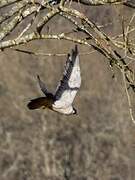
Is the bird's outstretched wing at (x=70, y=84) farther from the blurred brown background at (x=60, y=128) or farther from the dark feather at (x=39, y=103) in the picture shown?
the blurred brown background at (x=60, y=128)

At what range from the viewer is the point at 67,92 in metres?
6.79

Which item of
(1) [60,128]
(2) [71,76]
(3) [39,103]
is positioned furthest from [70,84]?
(1) [60,128]

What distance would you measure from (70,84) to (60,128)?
564 inches

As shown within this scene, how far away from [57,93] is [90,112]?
1618 cm

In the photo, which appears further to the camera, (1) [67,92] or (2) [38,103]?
(2) [38,103]

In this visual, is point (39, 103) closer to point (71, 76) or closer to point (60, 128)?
point (71, 76)

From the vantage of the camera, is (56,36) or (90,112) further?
(90,112)

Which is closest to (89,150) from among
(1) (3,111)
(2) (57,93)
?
(1) (3,111)

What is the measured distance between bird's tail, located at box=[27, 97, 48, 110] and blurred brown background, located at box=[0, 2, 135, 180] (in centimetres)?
1155

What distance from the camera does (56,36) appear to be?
6.45 m

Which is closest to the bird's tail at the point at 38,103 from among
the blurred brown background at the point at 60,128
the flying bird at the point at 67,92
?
the flying bird at the point at 67,92

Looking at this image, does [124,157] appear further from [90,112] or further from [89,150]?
[90,112]

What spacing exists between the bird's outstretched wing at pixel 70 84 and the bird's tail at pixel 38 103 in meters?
0.08

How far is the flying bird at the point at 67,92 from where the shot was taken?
6742 mm
